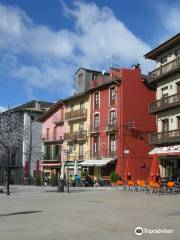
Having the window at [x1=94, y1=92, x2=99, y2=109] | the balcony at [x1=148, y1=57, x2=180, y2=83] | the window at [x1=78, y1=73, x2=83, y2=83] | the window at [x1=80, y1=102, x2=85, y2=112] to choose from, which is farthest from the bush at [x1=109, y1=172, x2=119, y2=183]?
the window at [x1=78, y1=73, x2=83, y2=83]

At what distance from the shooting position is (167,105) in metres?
39.0

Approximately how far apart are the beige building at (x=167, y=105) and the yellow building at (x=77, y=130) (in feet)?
45.2

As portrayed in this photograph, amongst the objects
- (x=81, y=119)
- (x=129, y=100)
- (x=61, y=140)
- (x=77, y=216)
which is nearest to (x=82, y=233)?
(x=77, y=216)

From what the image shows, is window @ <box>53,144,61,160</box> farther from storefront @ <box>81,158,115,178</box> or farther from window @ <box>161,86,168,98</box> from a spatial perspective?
window @ <box>161,86,168,98</box>

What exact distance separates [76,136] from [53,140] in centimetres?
759

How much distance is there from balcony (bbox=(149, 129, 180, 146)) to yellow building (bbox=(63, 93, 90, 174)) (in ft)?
45.2

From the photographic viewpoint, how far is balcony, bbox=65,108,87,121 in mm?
55031

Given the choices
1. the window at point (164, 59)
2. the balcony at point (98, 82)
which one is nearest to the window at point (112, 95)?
the balcony at point (98, 82)

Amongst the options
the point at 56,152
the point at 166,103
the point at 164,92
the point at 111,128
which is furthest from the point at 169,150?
the point at 56,152

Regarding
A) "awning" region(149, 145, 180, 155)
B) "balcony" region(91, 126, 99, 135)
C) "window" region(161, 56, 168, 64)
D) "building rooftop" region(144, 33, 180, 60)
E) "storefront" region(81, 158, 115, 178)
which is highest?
"building rooftop" region(144, 33, 180, 60)

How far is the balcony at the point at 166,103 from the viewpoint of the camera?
124ft

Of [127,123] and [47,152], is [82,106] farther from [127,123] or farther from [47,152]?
[47,152]

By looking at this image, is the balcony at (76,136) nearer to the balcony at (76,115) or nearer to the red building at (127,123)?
the balcony at (76,115)

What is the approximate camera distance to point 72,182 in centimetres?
4500
